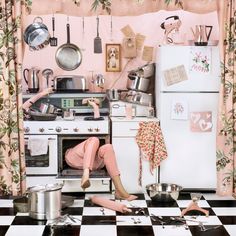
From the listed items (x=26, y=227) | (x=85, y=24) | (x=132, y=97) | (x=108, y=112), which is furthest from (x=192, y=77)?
(x=26, y=227)

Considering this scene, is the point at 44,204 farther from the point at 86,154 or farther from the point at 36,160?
the point at 36,160

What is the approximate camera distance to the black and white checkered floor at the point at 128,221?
3922 mm

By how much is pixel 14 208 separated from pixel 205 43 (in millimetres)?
2575

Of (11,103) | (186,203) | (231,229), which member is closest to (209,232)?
(231,229)

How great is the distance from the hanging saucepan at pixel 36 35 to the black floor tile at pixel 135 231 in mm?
2174

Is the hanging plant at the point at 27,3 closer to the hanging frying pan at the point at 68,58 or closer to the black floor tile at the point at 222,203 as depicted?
the hanging frying pan at the point at 68,58

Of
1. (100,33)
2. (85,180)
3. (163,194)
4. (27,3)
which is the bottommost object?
(163,194)

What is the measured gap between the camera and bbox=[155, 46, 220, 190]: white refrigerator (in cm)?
500

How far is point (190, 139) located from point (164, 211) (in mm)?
939

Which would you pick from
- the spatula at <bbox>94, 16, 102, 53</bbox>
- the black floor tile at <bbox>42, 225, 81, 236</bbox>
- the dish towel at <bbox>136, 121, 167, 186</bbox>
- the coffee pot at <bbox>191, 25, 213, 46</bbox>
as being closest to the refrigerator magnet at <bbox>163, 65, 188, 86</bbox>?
the coffee pot at <bbox>191, 25, 213, 46</bbox>

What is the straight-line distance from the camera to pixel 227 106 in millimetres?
4938

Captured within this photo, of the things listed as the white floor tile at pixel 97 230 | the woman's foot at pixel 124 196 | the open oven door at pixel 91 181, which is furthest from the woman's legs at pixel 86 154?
the white floor tile at pixel 97 230

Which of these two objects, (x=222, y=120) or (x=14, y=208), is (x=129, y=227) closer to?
(x=14, y=208)

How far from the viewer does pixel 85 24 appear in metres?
5.71
